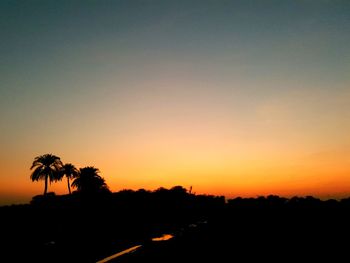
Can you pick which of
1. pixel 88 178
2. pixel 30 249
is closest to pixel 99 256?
pixel 30 249

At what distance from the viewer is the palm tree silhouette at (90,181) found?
2259 inches

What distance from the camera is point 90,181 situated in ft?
189

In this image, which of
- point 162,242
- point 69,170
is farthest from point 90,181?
point 162,242

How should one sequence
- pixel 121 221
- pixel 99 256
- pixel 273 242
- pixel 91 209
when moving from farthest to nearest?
pixel 91 209
pixel 121 221
pixel 99 256
pixel 273 242

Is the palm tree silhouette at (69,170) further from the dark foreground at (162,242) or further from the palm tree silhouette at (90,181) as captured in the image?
the dark foreground at (162,242)

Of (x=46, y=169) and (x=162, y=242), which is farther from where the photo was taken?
(x=46, y=169)

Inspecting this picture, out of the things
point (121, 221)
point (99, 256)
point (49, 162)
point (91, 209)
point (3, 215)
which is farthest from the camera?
point (49, 162)

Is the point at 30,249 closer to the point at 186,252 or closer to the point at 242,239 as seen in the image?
the point at 186,252

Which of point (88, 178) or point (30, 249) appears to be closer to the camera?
point (30, 249)

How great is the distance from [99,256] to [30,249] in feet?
13.1

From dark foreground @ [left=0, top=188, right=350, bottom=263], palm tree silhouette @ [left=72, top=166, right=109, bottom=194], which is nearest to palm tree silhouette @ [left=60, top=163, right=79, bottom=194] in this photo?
palm tree silhouette @ [left=72, top=166, right=109, bottom=194]

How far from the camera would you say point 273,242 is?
51.2ft

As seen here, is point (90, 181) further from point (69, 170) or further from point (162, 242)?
point (162, 242)

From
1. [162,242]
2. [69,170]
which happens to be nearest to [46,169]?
[69,170]
